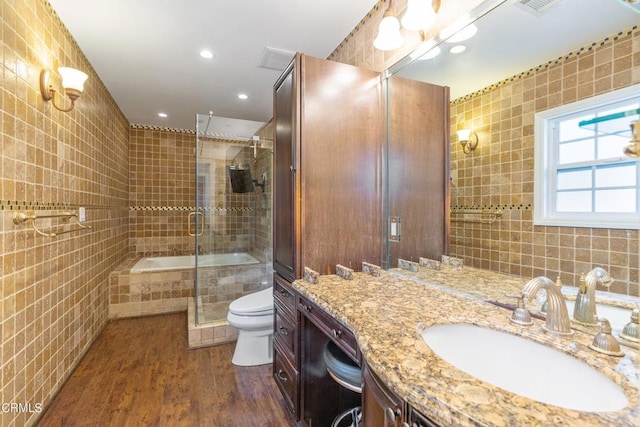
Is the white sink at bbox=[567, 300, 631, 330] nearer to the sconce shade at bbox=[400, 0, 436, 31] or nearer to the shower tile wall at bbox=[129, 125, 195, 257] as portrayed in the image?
the sconce shade at bbox=[400, 0, 436, 31]

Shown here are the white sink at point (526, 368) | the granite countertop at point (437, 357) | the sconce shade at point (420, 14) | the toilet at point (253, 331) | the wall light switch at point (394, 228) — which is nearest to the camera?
the granite countertop at point (437, 357)

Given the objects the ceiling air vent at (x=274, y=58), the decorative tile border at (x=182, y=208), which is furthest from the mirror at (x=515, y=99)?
the decorative tile border at (x=182, y=208)

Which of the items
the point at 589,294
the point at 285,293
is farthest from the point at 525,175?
the point at 285,293

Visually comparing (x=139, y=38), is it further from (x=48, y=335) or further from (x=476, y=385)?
(x=476, y=385)

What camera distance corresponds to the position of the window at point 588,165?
80 centimetres

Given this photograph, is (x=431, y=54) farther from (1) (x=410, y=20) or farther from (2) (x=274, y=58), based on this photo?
(2) (x=274, y=58)

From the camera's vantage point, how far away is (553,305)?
89cm

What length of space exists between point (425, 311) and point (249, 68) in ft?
8.28

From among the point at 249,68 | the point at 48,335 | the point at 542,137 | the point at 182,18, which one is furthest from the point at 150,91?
the point at 542,137

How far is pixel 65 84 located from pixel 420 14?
2.21 m

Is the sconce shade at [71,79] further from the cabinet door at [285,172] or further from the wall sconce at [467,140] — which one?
the wall sconce at [467,140]

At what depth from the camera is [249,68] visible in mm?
2686

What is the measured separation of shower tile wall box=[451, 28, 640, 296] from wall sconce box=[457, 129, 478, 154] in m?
0.02

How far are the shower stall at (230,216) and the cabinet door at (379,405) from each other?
232cm
